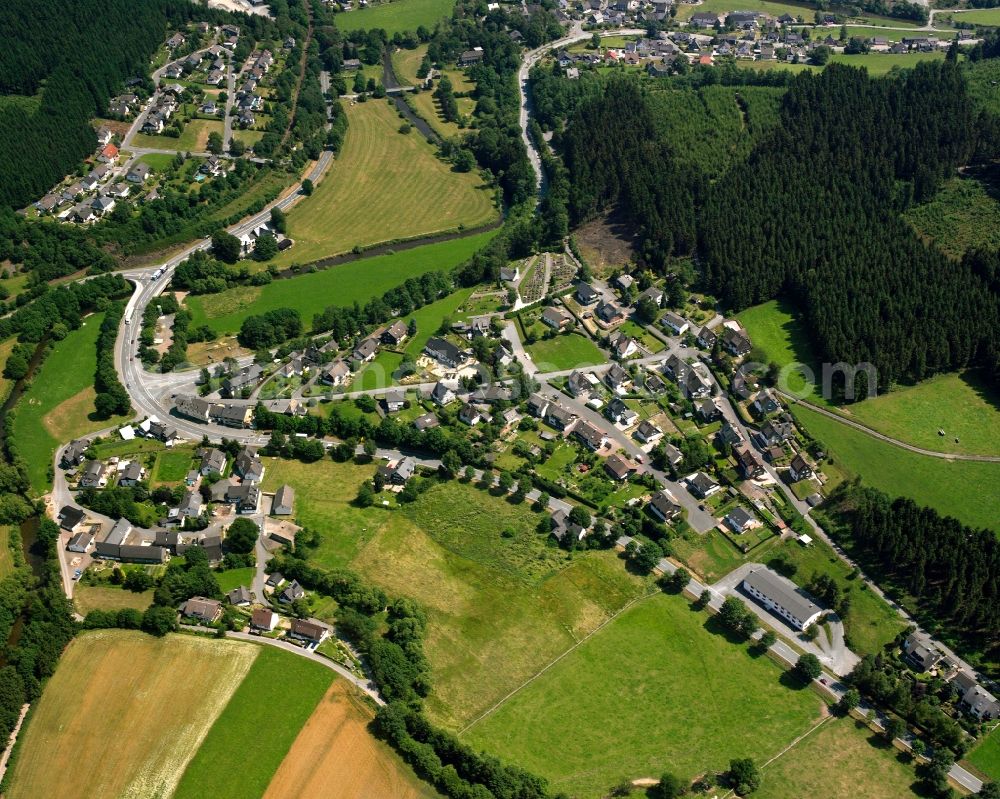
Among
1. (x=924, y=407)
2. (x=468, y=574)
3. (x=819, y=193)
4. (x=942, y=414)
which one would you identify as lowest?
(x=468, y=574)

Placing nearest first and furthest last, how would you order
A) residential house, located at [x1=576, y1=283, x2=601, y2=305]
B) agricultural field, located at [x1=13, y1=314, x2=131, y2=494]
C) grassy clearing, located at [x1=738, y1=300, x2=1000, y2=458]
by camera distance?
agricultural field, located at [x1=13, y1=314, x2=131, y2=494]
grassy clearing, located at [x1=738, y1=300, x2=1000, y2=458]
residential house, located at [x1=576, y1=283, x2=601, y2=305]

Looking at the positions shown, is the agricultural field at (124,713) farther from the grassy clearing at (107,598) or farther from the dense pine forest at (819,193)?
the dense pine forest at (819,193)

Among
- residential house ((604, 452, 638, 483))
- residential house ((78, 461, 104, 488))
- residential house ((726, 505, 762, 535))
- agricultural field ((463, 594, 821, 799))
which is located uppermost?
residential house ((78, 461, 104, 488))

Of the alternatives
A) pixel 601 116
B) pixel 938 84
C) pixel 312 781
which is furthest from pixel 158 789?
pixel 938 84

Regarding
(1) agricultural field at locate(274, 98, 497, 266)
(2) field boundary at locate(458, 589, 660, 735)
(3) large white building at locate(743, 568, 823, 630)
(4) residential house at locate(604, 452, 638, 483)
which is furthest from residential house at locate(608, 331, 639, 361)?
(1) agricultural field at locate(274, 98, 497, 266)

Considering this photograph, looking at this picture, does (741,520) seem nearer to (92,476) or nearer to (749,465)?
(749,465)

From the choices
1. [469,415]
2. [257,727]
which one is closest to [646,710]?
[257,727]

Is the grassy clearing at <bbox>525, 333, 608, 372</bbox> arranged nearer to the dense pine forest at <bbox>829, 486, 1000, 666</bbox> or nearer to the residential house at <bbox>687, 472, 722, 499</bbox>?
the residential house at <bbox>687, 472, 722, 499</bbox>
